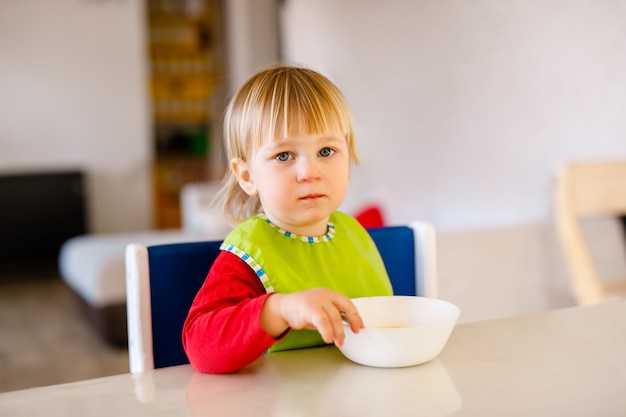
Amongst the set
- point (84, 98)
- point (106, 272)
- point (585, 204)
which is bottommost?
point (106, 272)

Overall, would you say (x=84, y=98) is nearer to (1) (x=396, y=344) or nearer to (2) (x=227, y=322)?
(2) (x=227, y=322)

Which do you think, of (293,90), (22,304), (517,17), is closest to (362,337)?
(293,90)

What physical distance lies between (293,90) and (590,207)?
1409mm

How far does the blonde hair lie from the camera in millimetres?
927

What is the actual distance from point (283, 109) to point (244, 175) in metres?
0.14

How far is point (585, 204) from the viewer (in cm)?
209

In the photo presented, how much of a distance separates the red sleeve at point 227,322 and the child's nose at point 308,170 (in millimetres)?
129

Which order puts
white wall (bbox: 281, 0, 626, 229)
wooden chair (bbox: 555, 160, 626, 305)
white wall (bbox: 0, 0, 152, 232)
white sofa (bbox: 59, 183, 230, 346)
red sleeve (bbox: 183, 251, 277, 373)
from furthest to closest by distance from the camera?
white wall (bbox: 0, 0, 152, 232)
white sofa (bbox: 59, 183, 230, 346)
white wall (bbox: 281, 0, 626, 229)
wooden chair (bbox: 555, 160, 626, 305)
red sleeve (bbox: 183, 251, 277, 373)

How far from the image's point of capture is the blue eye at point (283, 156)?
0.93 meters

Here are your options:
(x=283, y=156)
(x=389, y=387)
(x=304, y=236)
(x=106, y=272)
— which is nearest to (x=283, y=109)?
(x=283, y=156)

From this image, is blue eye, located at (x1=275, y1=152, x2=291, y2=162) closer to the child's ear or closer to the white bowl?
the child's ear

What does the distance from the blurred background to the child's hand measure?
1.57 metres

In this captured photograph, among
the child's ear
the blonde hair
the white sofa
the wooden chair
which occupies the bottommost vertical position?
the white sofa

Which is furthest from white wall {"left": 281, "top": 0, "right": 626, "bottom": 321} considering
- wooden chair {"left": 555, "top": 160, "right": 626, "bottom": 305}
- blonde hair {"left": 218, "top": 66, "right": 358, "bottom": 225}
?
blonde hair {"left": 218, "top": 66, "right": 358, "bottom": 225}
